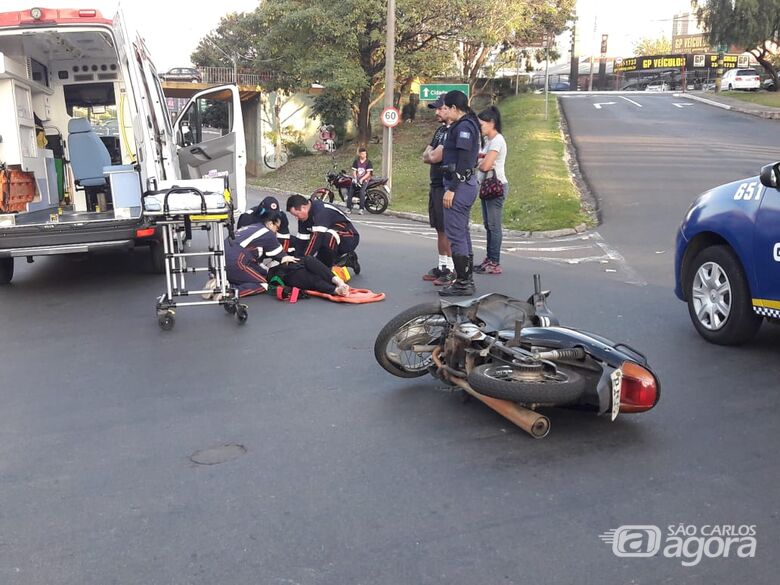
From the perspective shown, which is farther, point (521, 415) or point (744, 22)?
point (744, 22)

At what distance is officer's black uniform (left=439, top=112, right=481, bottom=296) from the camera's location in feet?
25.7

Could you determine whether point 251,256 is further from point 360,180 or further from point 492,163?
point 360,180

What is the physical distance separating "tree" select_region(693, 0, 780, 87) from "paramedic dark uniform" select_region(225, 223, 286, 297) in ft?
136

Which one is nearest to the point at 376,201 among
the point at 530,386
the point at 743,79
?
the point at 530,386

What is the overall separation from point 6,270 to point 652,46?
4126 inches

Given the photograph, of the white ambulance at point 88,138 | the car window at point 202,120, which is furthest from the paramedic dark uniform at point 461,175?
the car window at point 202,120

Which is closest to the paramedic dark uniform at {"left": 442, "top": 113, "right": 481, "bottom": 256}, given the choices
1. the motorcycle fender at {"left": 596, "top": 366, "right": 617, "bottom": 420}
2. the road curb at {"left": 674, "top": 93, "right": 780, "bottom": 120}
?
the motorcycle fender at {"left": 596, "top": 366, "right": 617, "bottom": 420}

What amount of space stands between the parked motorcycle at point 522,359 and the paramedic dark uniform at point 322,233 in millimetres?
3654

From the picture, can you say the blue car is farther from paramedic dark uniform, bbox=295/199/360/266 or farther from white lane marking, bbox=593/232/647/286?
paramedic dark uniform, bbox=295/199/360/266

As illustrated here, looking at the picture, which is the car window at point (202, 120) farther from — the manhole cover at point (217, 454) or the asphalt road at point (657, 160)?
the manhole cover at point (217, 454)

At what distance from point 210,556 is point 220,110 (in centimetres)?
1059

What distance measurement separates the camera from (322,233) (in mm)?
8648

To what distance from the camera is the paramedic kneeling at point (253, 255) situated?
827cm

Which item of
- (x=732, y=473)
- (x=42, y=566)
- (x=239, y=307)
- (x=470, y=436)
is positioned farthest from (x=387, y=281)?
(x=42, y=566)
